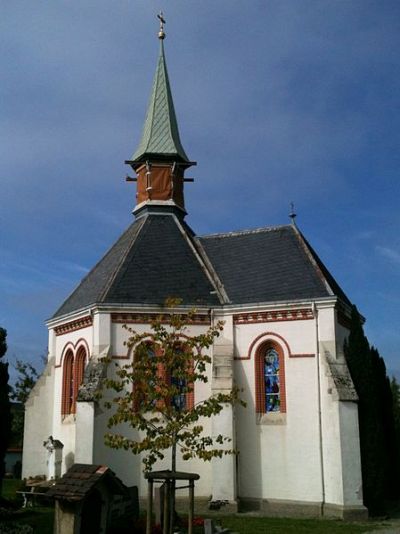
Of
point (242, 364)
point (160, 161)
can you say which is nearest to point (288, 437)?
point (242, 364)

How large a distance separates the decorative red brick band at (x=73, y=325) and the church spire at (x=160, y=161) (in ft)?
21.6

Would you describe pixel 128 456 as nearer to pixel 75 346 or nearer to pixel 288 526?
pixel 75 346

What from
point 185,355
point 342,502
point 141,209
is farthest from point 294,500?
point 141,209

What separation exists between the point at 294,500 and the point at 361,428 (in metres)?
3.33

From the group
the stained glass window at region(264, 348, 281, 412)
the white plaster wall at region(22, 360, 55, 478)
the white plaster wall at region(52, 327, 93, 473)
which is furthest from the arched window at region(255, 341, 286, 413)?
the white plaster wall at region(22, 360, 55, 478)

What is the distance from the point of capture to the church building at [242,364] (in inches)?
811

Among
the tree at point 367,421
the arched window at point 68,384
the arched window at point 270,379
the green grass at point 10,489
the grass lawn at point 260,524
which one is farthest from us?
the green grass at point 10,489

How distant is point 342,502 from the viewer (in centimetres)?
1962

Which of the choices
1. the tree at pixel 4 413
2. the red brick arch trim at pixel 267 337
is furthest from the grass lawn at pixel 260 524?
the red brick arch trim at pixel 267 337

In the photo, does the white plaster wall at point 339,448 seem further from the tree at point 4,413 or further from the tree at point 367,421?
the tree at point 4,413

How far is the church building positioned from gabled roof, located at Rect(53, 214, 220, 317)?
0.06 meters

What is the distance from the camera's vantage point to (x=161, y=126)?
98.8 ft

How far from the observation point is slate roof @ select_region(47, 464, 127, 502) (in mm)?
13227

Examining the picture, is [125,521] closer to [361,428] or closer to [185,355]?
[185,355]
